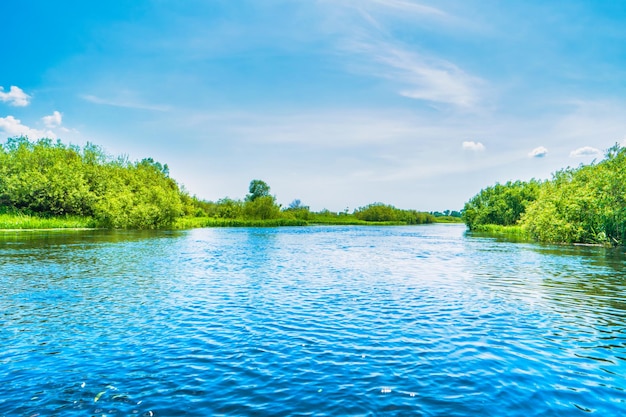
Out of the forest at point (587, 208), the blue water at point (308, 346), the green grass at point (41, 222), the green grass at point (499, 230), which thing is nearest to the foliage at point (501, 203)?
the green grass at point (499, 230)

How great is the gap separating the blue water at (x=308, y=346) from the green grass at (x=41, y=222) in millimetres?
62868

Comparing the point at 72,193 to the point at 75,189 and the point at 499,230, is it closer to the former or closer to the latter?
the point at 75,189

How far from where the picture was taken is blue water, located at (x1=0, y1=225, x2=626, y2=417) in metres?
9.34

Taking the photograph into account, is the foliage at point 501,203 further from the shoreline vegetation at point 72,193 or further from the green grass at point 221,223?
the shoreline vegetation at point 72,193

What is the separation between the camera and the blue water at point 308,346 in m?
9.34

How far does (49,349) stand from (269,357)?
6961 millimetres

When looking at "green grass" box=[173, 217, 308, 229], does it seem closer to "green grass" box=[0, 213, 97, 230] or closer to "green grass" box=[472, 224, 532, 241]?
"green grass" box=[0, 213, 97, 230]

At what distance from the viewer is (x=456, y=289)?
24.4m

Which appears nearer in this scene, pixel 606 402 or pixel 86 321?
pixel 606 402

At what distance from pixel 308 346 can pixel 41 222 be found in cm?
9069

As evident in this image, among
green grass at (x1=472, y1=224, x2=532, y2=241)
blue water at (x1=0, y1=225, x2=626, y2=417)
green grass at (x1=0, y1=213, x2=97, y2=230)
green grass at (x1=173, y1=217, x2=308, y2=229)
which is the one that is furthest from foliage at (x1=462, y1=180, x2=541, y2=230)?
green grass at (x1=0, y1=213, x2=97, y2=230)

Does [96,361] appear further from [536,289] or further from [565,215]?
[565,215]

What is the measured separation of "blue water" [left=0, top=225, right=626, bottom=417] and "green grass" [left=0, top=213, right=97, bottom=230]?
6287 centimetres

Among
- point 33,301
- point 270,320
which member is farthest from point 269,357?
point 33,301
